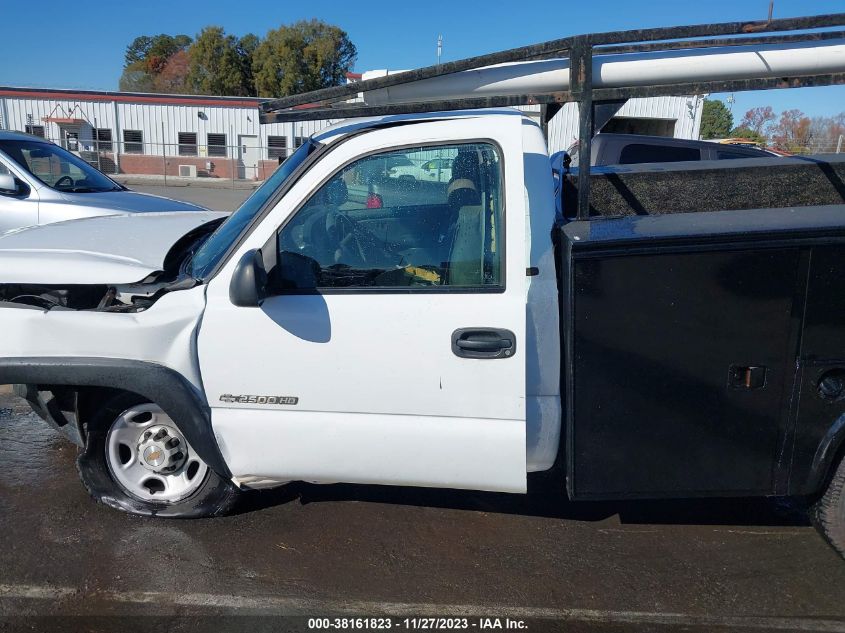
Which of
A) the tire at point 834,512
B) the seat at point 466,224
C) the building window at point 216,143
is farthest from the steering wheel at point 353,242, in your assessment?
the building window at point 216,143

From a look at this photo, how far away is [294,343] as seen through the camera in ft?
9.60

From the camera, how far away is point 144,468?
11.5 feet

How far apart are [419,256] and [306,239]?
49 cm

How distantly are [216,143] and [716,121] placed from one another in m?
34.9

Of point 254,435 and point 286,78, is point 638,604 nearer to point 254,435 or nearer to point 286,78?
point 254,435

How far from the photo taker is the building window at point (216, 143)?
36.8 metres

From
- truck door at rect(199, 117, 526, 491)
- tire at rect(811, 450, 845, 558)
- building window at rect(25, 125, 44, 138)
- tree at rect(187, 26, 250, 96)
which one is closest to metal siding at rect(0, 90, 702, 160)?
building window at rect(25, 125, 44, 138)

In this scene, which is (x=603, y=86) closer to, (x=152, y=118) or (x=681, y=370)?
(x=681, y=370)

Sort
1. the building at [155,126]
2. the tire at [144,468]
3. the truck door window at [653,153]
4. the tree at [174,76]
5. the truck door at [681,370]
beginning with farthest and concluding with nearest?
the tree at [174,76] < the building at [155,126] < the truck door window at [653,153] < the tire at [144,468] < the truck door at [681,370]

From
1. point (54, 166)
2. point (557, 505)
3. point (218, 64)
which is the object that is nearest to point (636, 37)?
point (557, 505)

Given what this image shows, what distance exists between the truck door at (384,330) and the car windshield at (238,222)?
20 centimetres

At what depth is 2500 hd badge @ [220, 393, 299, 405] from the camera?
2996mm

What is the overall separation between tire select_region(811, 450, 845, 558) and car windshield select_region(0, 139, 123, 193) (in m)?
7.70

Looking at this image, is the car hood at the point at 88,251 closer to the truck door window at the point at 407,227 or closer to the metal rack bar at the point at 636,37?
the truck door window at the point at 407,227
